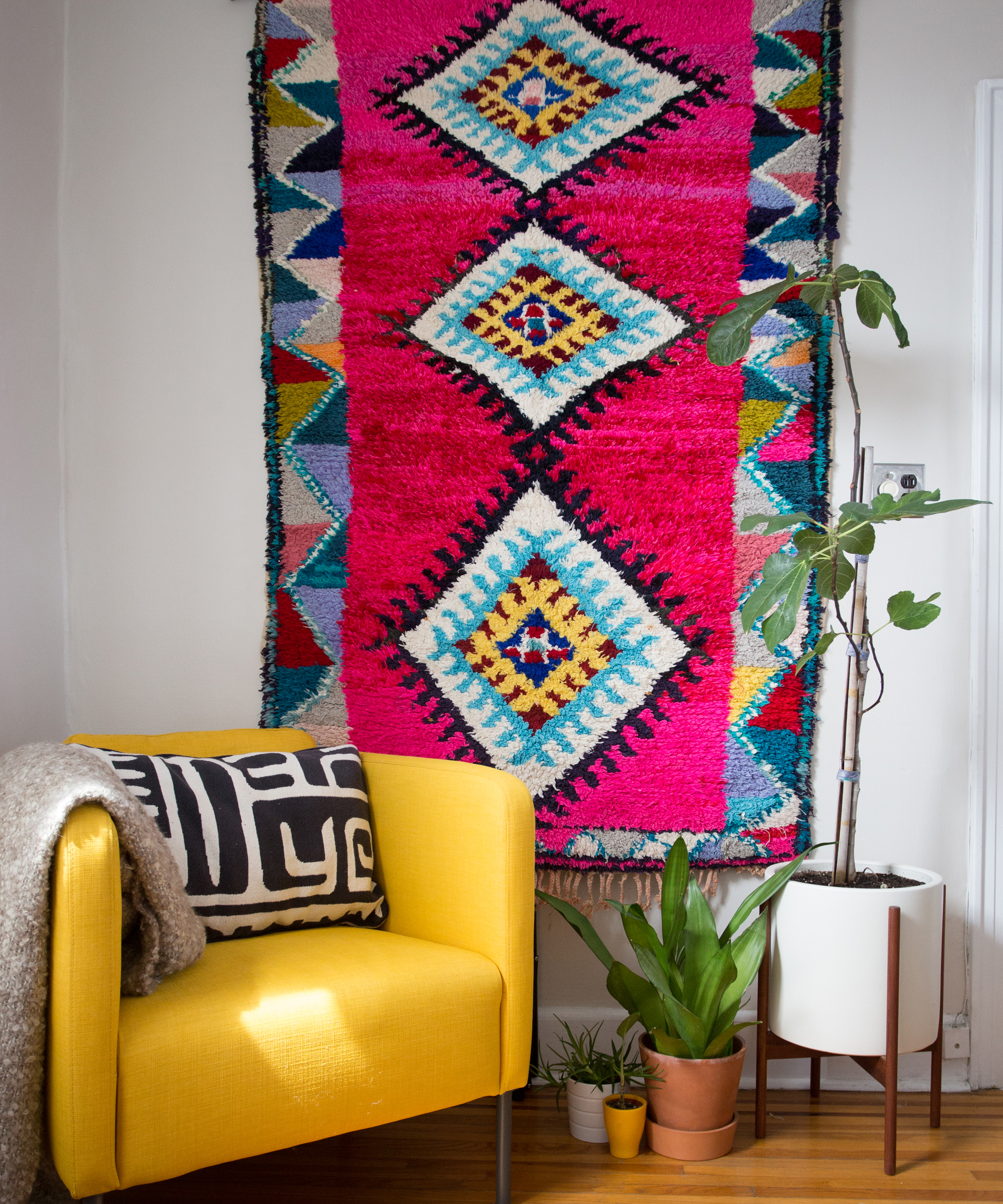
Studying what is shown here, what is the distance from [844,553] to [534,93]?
1134mm

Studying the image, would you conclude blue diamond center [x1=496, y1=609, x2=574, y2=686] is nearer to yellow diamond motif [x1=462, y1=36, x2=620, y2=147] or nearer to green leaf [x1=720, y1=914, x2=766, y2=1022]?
green leaf [x1=720, y1=914, x2=766, y2=1022]

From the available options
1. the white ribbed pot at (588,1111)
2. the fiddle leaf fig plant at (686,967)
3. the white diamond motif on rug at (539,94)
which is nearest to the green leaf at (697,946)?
the fiddle leaf fig plant at (686,967)

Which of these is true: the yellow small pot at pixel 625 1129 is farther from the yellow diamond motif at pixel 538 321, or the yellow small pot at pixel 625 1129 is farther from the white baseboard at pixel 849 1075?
the yellow diamond motif at pixel 538 321

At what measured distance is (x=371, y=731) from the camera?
1856 millimetres

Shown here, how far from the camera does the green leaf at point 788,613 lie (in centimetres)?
143

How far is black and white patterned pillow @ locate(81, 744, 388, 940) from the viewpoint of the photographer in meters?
1.33

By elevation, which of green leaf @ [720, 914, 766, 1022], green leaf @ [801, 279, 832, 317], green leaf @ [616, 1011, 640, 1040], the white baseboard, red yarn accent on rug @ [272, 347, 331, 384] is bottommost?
the white baseboard

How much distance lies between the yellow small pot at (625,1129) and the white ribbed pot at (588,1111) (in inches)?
1.4

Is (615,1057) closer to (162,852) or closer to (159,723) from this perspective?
(162,852)

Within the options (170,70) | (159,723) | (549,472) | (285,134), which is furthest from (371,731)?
(170,70)

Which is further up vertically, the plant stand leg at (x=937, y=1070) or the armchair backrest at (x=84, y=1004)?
the armchair backrest at (x=84, y=1004)

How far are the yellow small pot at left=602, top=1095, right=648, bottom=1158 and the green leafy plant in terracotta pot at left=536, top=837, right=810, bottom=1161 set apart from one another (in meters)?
0.04

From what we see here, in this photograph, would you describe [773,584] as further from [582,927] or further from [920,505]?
[582,927]

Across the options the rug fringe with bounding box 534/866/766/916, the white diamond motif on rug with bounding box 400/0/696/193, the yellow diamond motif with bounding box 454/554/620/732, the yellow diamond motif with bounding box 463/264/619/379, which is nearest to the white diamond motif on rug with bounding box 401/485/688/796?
the yellow diamond motif with bounding box 454/554/620/732
